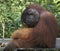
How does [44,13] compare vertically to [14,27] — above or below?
above

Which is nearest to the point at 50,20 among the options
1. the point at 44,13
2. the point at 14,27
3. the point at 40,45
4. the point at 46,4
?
the point at 44,13

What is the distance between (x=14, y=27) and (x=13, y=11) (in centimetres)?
30

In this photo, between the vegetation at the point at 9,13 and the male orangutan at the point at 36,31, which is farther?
the vegetation at the point at 9,13

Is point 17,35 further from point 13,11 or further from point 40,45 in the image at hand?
point 13,11

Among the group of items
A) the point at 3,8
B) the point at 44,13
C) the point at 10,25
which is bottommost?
→ the point at 10,25

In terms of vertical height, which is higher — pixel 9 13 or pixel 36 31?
pixel 36 31

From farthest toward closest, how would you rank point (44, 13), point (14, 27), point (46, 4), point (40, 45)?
point (14, 27), point (46, 4), point (44, 13), point (40, 45)

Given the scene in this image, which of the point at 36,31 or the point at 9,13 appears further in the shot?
the point at 9,13

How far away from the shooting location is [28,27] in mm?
2547

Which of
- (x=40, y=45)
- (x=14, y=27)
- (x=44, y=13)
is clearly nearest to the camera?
(x=40, y=45)

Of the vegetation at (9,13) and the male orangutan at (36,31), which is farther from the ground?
the male orangutan at (36,31)

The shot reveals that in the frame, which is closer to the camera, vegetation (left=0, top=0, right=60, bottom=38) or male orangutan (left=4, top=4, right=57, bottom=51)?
male orangutan (left=4, top=4, right=57, bottom=51)

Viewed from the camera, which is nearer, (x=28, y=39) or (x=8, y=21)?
(x=28, y=39)

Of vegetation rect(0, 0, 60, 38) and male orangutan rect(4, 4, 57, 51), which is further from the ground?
male orangutan rect(4, 4, 57, 51)
